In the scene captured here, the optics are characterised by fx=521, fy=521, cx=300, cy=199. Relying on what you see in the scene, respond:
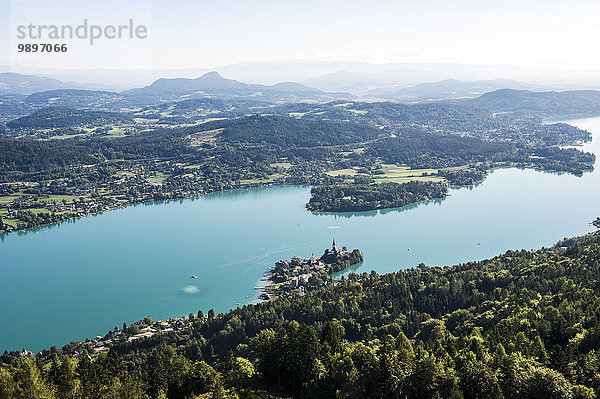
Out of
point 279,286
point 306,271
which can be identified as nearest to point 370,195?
point 306,271

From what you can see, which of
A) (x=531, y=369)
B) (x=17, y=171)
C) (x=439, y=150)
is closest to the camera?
(x=531, y=369)

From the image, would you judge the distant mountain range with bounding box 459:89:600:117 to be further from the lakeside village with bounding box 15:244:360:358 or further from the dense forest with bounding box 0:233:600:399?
the dense forest with bounding box 0:233:600:399

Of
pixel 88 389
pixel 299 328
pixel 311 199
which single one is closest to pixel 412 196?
pixel 311 199

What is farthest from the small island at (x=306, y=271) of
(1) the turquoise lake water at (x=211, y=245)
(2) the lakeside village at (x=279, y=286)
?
(1) the turquoise lake water at (x=211, y=245)

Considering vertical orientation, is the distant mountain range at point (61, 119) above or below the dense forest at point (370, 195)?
above

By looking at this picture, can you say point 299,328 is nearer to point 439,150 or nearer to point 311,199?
point 311,199

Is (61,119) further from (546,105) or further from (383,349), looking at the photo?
(546,105)

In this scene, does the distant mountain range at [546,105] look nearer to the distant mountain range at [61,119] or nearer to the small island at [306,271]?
the distant mountain range at [61,119]
